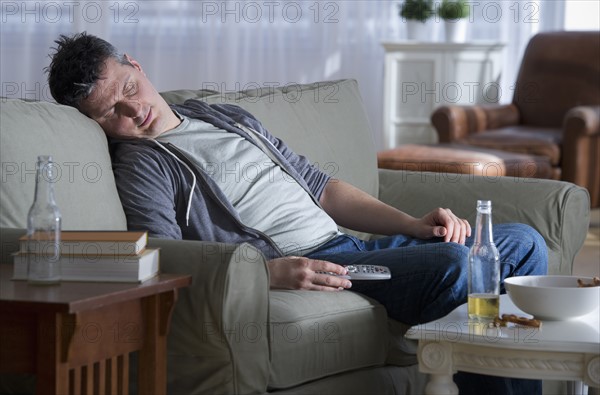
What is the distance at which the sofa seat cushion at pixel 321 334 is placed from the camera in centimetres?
180

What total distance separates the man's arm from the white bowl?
54cm

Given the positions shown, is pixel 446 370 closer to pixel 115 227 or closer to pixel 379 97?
pixel 115 227

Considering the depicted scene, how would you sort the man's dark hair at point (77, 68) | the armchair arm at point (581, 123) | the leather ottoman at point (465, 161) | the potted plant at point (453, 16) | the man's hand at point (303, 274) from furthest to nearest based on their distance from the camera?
the potted plant at point (453, 16)
the armchair arm at point (581, 123)
the leather ottoman at point (465, 161)
the man's dark hair at point (77, 68)
the man's hand at point (303, 274)

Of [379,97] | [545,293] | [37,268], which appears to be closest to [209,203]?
[37,268]

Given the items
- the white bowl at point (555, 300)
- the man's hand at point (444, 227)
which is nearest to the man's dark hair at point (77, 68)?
the man's hand at point (444, 227)

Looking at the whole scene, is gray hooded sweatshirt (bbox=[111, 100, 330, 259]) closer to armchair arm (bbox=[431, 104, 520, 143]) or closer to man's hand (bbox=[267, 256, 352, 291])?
man's hand (bbox=[267, 256, 352, 291])

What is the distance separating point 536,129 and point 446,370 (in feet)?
11.2

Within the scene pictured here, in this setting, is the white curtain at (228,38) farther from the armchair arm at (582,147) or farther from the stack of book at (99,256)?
the stack of book at (99,256)

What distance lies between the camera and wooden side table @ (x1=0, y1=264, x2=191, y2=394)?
4.64 feet

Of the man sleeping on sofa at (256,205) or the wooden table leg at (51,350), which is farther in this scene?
the man sleeping on sofa at (256,205)

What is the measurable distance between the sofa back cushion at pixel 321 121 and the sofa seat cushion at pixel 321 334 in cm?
74

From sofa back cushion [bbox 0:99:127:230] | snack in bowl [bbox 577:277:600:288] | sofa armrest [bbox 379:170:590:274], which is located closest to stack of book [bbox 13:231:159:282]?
sofa back cushion [bbox 0:99:127:230]

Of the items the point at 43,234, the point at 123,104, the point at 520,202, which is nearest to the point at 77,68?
A: the point at 123,104

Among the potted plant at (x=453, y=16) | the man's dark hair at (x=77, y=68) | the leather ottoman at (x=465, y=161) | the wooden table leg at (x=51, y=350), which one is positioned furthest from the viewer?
the potted plant at (x=453, y=16)
